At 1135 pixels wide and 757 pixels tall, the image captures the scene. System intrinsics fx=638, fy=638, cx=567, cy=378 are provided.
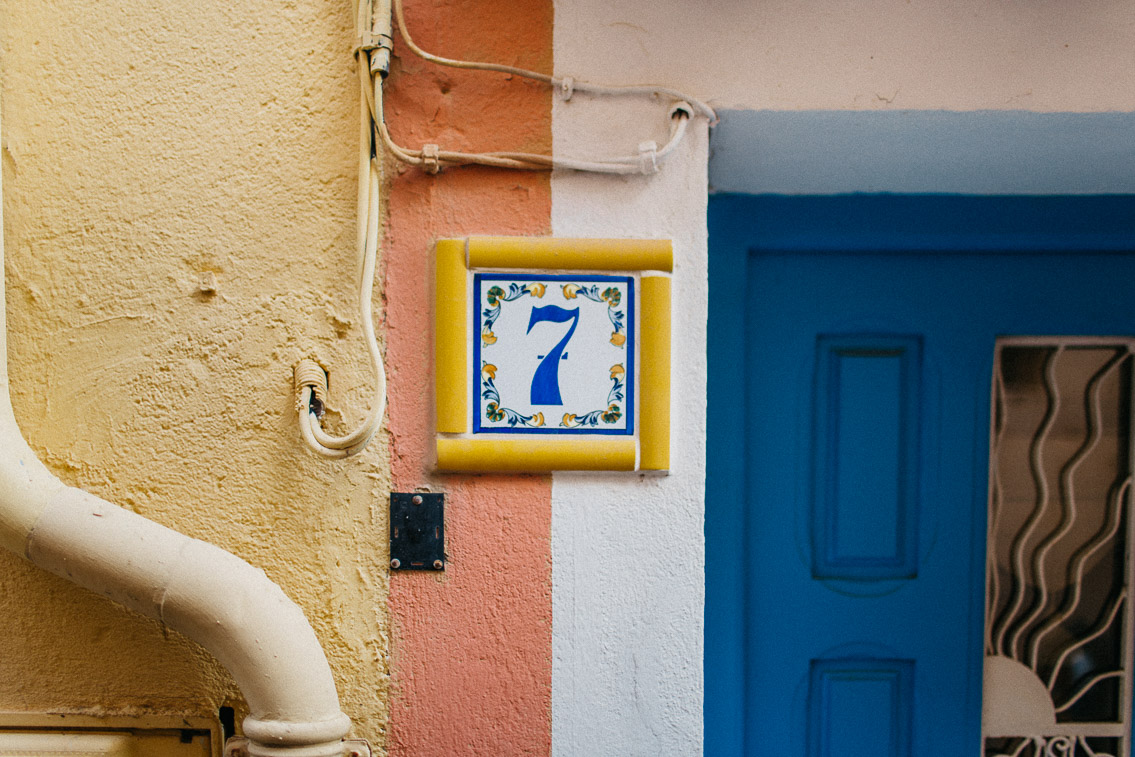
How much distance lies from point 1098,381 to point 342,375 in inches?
63.3

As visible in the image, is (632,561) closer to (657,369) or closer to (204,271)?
(657,369)

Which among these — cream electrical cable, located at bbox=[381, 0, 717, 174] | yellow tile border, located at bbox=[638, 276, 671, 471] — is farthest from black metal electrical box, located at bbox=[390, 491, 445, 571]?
cream electrical cable, located at bbox=[381, 0, 717, 174]

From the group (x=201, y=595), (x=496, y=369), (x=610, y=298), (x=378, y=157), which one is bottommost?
(x=201, y=595)

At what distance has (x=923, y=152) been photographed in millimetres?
1261

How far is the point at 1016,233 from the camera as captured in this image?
54.2 inches

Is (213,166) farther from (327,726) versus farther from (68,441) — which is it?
(327,726)

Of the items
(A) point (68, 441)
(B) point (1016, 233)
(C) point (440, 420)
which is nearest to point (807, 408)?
(B) point (1016, 233)

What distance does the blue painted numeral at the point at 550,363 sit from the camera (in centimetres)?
114

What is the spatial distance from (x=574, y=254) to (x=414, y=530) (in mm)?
567

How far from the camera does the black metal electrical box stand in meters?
1.14

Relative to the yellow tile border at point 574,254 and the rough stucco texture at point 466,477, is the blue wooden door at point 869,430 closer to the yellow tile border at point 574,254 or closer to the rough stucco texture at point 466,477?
the yellow tile border at point 574,254

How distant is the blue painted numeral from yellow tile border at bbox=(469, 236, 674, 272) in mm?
81

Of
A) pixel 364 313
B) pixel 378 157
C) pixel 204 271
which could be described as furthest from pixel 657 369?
pixel 204 271

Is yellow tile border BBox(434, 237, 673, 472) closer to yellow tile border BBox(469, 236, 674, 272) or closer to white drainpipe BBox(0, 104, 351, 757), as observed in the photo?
yellow tile border BBox(469, 236, 674, 272)
